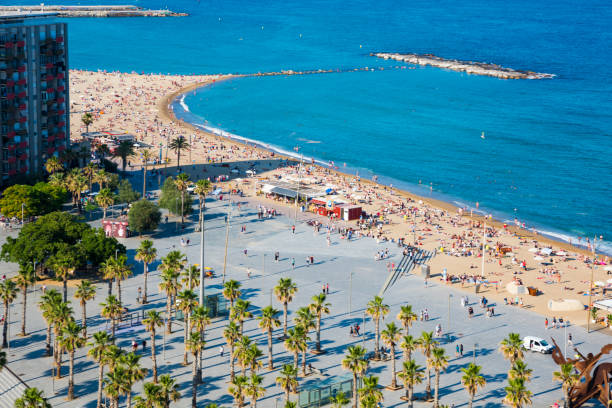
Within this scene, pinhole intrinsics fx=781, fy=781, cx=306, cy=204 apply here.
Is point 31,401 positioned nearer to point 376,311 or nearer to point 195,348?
point 195,348

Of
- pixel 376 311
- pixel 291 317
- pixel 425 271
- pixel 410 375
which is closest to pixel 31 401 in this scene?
pixel 410 375

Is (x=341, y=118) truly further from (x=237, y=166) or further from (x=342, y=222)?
(x=342, y=222)

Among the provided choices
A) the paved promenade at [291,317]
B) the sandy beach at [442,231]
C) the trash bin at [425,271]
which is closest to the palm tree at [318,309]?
the paved promenade at [291,317]

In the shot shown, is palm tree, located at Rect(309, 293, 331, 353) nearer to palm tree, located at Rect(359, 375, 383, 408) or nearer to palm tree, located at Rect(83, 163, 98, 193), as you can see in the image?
palm tree, located at Rect(359, 375, 383, 408)

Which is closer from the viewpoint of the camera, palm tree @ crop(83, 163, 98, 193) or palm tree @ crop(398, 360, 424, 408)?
palm tree @ crop(398, 360, 424, 408)

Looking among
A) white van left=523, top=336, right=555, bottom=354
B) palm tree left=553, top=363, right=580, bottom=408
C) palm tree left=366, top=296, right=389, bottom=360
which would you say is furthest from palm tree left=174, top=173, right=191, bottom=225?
palm tree left=553, top=363, right=580, bottom=408

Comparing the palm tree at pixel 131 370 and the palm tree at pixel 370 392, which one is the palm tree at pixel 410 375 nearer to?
the palm tree at pixel 370 392

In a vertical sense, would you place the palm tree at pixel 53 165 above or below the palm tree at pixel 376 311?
above
